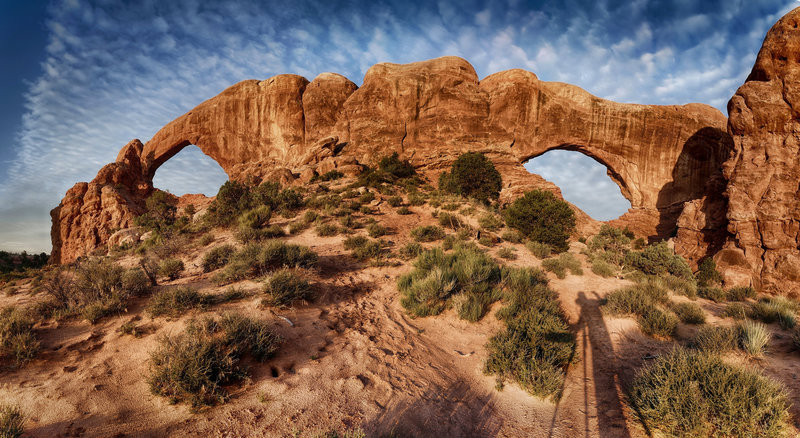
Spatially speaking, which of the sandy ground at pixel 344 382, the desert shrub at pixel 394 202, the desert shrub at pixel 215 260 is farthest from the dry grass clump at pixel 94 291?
the desert shrub at pixel 394 202

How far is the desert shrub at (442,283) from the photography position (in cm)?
670

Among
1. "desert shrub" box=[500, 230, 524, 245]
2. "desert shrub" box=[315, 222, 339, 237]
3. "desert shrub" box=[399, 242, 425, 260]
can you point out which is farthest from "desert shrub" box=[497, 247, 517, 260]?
"desert shrub" box=[315, 222, 339, 237]

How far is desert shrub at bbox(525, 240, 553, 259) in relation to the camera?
38.5 ft

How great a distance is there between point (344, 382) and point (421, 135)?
101 ft

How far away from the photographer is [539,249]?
468 inches

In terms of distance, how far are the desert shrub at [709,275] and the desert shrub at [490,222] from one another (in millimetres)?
8099

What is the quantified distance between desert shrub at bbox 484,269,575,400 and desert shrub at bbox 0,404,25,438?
17.8 ft

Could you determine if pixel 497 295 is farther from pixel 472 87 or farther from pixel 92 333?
pixel 472 87

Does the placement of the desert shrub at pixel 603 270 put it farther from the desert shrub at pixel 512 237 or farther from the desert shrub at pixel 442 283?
the desert shrub at pixel 442 283

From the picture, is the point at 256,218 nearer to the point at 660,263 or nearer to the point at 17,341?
the point at 17,341

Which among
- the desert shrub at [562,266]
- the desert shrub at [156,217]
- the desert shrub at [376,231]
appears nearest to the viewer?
the desert shrub at [562,266]

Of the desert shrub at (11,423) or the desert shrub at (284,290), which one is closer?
the desert shrub at (11,423)

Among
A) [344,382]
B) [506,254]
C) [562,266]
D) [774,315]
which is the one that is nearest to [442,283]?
[344,382]

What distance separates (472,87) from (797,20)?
22.3 m
